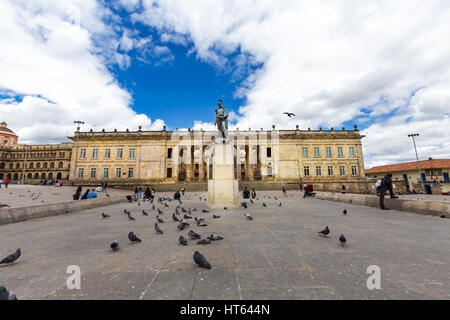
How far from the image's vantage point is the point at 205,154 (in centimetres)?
3772

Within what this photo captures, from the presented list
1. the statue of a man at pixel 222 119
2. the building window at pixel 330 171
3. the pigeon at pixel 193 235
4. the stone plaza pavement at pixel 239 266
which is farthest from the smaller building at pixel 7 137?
the building window at pixel 330 171

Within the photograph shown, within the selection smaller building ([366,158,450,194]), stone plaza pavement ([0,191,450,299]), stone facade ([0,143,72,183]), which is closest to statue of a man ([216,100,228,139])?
stone plaza pavement ([0,191,450,299])

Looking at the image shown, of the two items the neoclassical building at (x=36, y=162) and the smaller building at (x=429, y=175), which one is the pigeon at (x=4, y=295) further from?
the neoclassical building at (x=36, y=162)

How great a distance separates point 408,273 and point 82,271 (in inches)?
154

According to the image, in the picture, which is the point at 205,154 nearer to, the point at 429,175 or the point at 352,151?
the point at 352,151

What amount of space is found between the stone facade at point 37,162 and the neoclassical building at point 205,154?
2279 cm

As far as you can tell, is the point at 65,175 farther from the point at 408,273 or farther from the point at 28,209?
the point at 408,273

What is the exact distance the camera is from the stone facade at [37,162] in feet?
178

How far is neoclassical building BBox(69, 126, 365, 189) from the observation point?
37.8 m

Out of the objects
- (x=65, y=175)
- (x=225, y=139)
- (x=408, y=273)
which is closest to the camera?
(x=408, y=273)

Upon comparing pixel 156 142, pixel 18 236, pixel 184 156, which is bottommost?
pixel 18 236

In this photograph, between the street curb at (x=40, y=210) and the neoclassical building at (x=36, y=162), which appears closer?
the street curb at (x=40, y=210)

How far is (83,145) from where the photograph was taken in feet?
126
